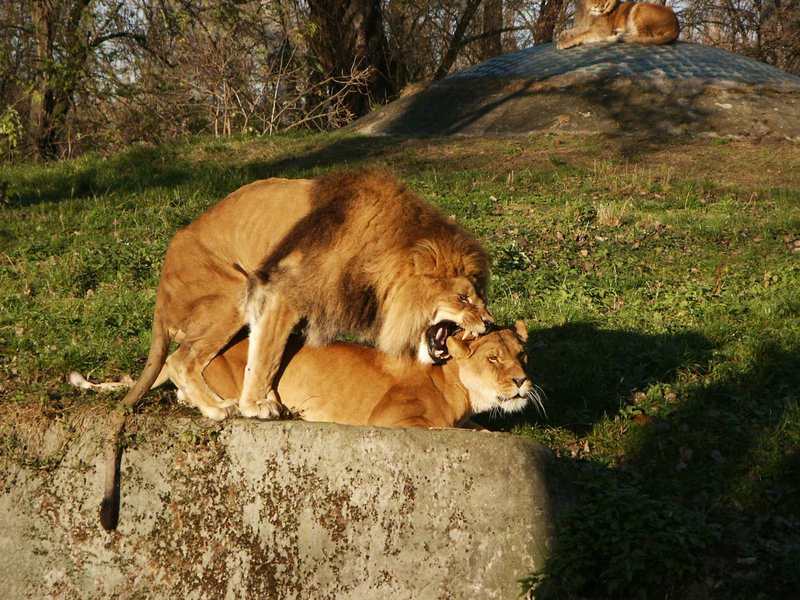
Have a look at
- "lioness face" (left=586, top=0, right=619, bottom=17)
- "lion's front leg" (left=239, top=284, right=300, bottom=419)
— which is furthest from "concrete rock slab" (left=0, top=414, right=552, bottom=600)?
"lioness face" (left=586, top=0, right=619, bottom=17)

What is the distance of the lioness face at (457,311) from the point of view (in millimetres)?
5922

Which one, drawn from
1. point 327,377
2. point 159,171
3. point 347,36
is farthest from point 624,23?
point 327,377

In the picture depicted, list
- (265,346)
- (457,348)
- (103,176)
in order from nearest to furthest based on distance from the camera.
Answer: (457,348)
(265,346)
(103,176)

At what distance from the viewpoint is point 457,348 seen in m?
6.12

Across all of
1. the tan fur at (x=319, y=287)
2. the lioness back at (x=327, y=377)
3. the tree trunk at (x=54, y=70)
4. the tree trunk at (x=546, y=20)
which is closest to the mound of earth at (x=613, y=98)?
the tree trunk at (x=54, y=70)

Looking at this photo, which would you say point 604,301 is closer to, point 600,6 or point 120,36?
point 600,6

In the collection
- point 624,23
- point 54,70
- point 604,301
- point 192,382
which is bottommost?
point 604,301

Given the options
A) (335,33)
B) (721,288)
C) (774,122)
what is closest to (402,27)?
(335,33)

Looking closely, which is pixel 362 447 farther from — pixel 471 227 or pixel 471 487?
pixel 471 227

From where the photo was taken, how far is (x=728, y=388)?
24.0ft

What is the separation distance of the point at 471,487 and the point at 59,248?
7841mm

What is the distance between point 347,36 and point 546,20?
8.47 metres

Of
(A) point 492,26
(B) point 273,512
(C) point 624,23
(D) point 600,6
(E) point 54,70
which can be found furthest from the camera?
(A) point 492,26

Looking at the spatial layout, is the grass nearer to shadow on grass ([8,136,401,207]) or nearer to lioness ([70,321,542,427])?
shadow on grass ([8,136,401,207])
